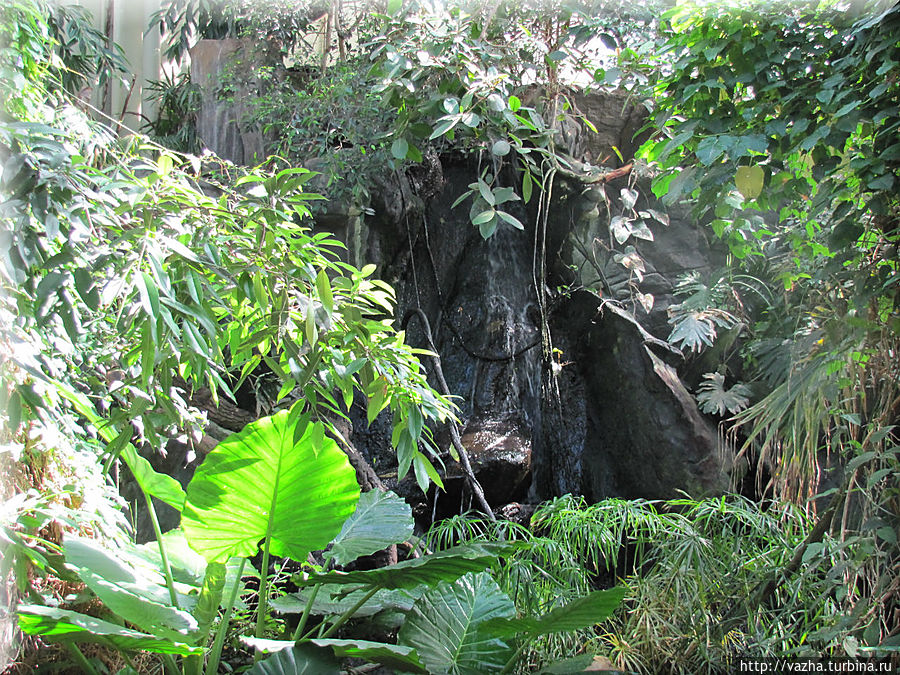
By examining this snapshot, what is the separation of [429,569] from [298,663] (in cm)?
44

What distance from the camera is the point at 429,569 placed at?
2.09m

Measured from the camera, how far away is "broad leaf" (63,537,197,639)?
6.01 feet

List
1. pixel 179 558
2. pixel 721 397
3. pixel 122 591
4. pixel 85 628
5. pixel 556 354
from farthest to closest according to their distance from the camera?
1. pixel 556 354
2. pixel 721 397
3. pixel 179 558
4. pixel 122 591
5. pixel 85 628

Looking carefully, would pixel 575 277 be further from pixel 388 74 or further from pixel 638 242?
pixel 388 74

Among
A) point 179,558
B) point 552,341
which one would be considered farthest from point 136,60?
point 179,558

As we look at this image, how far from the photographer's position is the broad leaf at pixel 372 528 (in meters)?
2.44

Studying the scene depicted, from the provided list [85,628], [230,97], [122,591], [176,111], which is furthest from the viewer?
[176,111]

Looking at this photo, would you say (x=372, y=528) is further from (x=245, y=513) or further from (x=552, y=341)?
(x=552, y=341)

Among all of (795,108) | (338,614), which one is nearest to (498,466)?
(338,614)

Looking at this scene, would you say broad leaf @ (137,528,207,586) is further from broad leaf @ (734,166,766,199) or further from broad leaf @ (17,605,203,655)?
broad leaf @ (734,166,766,199)

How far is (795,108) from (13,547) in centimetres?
237

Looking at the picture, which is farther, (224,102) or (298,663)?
(224,102)

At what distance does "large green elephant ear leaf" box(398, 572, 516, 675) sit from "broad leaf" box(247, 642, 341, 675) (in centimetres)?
34

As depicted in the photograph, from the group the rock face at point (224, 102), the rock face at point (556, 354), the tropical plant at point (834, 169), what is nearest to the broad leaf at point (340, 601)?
the tropical plant at point (834, 169)
